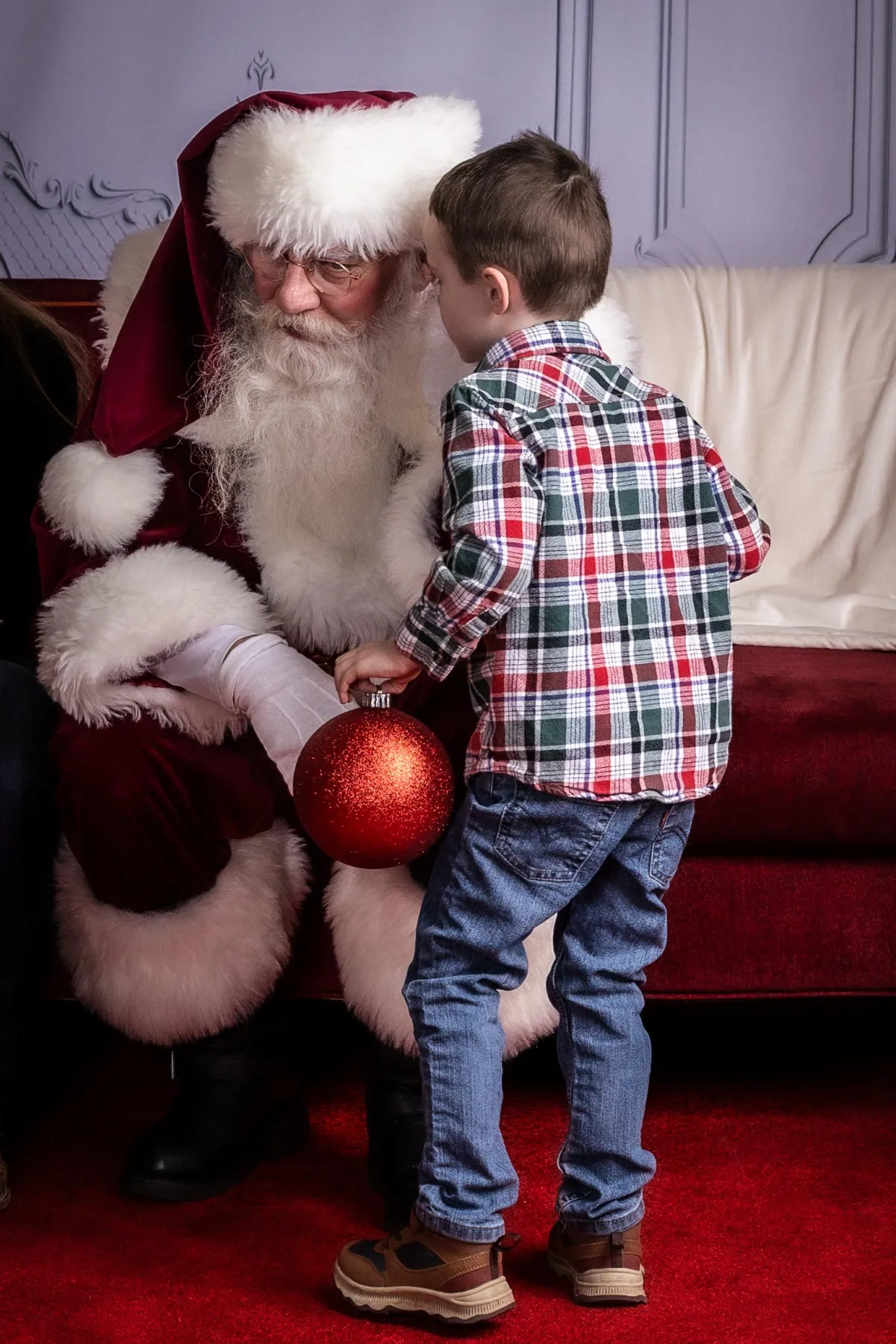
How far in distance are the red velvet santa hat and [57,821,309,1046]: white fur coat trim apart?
A: 1.75 ft

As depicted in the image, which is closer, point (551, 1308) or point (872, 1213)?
point (551, 1308)

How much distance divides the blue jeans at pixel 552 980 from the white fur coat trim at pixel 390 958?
0.13 meters

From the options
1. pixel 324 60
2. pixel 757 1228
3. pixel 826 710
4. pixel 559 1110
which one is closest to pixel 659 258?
pixel 324 60

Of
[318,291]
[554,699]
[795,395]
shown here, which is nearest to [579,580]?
[554,699]

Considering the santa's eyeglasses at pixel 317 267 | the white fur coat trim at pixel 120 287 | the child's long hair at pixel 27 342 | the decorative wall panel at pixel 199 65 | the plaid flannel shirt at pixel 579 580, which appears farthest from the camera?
the decorative wall panel at pixel 199 65

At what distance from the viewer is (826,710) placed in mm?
1570

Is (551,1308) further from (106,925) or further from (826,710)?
(826,710)

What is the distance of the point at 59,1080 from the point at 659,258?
2.07 m

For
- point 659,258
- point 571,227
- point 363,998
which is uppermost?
point 571,227

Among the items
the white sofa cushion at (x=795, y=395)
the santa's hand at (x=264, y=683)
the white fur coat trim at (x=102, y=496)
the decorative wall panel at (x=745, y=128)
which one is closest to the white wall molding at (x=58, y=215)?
the decorative wall panel at (x=745, y=128)

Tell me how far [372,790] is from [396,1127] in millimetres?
455

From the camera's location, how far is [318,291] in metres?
1.49

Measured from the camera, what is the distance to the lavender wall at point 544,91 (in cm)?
268

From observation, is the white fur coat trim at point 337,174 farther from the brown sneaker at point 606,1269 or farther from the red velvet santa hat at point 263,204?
the brown sneaker at point 606,1269
